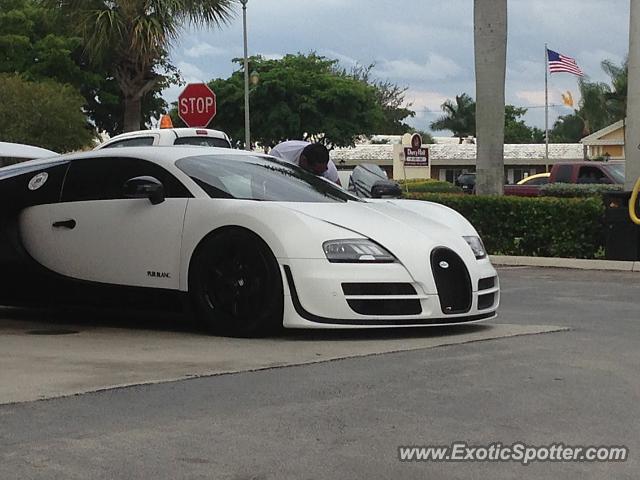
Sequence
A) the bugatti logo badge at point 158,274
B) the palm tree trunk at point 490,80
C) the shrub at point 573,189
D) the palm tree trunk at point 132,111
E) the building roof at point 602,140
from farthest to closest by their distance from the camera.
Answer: the building roof at point 602,140 → the palm tree trunk at point 132,111 → the shrub at point 573,189 → the palm tree trunk at point 490,80 → the bugatti logo badge at point 158,274

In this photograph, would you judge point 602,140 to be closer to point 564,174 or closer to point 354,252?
point 564,174

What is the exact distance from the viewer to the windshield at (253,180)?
8844mm

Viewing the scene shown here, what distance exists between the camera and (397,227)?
8.61 metres

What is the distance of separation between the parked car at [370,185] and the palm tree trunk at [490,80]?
2445 millimetres

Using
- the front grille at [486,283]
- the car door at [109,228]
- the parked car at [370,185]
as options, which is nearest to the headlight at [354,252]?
the front grille at [486,283]

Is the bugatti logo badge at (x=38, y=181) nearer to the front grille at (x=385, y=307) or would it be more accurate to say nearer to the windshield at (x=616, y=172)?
the front grille at (x=385, y=307)

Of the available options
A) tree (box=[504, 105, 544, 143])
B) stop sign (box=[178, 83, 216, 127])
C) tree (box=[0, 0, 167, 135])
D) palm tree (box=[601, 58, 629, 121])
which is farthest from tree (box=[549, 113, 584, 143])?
stop sign (box=[178, 83, 216, 127])

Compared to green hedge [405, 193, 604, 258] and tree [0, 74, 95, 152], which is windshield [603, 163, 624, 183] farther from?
tree [0, 74, 95, 152]

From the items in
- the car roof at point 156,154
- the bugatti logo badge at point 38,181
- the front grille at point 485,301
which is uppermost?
the car roof at point 156,154

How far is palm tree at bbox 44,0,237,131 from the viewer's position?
27.0m

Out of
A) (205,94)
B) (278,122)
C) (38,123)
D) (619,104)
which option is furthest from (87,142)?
(619,104)

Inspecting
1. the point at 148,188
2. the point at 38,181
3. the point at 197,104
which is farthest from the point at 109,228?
the point at 197,104

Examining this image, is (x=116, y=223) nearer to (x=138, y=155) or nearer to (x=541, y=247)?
(x=138, y=155)

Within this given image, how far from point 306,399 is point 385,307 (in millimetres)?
2141
